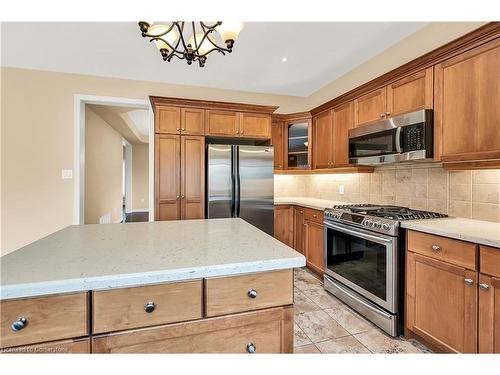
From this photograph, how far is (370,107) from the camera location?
106 inches

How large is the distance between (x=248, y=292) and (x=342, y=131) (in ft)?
8.75

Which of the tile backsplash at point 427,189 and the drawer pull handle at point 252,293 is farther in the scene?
the tile backsplash at point 427,189

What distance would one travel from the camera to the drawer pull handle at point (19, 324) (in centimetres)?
77

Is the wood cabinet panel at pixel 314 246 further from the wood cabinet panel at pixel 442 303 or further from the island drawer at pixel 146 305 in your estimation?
the island drawer at pixel 146 305

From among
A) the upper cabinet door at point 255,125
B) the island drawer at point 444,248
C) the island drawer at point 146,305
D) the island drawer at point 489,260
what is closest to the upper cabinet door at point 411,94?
the island drawer at point 444,248

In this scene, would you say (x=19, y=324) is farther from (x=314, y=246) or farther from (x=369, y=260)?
(x=314, y=246)

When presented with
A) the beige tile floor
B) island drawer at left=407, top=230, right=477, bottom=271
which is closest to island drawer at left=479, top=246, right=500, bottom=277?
island drawer at left=407, top=230, right=477, bottom=271

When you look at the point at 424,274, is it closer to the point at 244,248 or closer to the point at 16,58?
the point at 244,248

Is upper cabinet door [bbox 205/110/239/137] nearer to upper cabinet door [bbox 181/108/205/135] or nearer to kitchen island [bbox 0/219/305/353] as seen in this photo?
upper cabinet door [bbox 181/108/205/135]

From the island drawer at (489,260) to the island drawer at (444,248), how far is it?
34 mm

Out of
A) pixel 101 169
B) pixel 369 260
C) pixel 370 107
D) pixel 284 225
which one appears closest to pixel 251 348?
pixel 369 260

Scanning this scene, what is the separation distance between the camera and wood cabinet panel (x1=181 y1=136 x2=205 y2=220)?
10.8 feet
